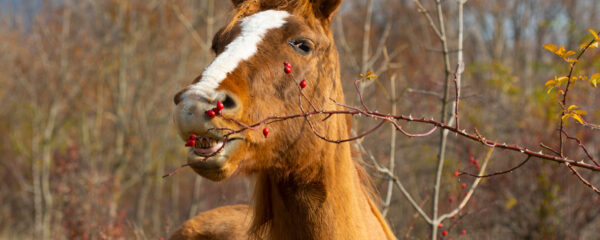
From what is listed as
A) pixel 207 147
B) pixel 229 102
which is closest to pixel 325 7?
pixel 229 102

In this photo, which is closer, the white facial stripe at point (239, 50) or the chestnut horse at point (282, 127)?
the white facial stripe at point (239, 50)

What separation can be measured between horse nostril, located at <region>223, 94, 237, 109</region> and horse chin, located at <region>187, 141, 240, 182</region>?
19 cm

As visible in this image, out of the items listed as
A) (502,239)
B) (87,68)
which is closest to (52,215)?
(87,68)

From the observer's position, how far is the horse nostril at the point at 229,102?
2.47 meters

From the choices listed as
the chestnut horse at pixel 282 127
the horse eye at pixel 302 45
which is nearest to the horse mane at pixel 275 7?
the chestnut horse at pixel 282 127

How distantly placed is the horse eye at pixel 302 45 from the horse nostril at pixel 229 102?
62 centimetres

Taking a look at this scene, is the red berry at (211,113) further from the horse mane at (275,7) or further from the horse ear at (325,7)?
the horse ear at (325,7)

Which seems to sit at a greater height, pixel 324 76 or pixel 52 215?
pixel 324 76

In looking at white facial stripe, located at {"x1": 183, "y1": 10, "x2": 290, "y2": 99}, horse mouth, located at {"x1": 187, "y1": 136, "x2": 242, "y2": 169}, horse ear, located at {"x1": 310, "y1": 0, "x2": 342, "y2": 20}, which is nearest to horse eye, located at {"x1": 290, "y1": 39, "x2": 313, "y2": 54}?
white facial stripe, located at {"x1": 183, "y1": 10, "x2": 290, "y2": 99}

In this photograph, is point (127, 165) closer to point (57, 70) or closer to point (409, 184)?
point (57, 70)

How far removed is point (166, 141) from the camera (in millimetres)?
15688

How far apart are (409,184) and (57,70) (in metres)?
9.71

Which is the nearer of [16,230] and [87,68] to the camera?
[87,68]

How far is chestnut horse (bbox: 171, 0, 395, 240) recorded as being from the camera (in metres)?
2.53
